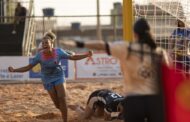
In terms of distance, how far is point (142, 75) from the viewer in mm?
6438

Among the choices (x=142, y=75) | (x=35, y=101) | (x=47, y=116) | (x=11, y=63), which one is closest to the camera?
(x=142, y=75)

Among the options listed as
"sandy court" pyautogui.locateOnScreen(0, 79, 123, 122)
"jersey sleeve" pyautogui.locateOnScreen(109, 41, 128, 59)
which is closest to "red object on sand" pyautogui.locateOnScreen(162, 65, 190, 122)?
"jersey sleeve" pyautogui.locateOnScreen(109, 41, 128, 59)

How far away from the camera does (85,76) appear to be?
71.0 feet

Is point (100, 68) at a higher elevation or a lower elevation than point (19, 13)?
lower

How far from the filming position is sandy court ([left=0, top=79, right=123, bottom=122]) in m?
12.1

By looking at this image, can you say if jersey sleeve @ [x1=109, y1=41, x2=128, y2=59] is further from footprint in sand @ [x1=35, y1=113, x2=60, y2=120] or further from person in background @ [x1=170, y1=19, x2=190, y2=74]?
footprint in sand @ [x1=35, y1=113, x2=60, y2=120]

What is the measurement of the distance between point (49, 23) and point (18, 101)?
15.5m

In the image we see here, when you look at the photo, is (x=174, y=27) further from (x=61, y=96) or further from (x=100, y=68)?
(x=100, y=68)

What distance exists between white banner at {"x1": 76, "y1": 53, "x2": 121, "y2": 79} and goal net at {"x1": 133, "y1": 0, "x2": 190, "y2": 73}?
10404 millimetres

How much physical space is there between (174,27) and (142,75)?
490 centimetres

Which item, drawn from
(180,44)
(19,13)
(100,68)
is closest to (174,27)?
(180,44)

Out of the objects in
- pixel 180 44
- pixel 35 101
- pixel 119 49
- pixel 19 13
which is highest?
pixel 19 13

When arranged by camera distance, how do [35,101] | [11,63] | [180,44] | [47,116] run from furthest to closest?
[11,63]
[35,101]
[47,116]
[180,44]

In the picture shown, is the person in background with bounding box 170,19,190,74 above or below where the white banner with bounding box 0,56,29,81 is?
above
